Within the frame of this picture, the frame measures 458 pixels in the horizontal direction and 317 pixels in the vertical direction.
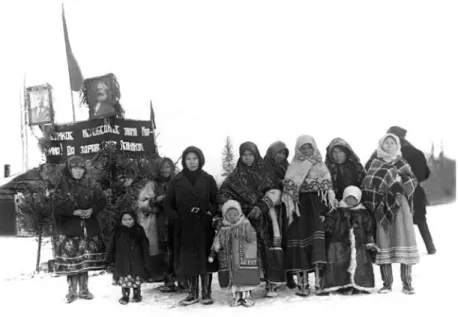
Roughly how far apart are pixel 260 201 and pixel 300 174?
24.6 inches

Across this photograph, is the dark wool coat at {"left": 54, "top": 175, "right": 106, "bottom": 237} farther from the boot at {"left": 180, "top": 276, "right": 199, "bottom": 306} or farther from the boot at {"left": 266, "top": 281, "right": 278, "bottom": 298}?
the boot at {"left": 266, "top": 281, "right": 278, "bottom": 298}

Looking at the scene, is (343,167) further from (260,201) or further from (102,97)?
(102,97)

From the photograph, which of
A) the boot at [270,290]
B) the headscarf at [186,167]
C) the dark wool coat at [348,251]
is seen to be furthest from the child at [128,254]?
the dark wool coat at [348,251]

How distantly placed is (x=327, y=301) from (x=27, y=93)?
734 cm

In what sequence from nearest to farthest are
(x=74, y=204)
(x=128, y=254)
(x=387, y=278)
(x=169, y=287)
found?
(x=387, y=278) < (x=128, y=254) < (x=74, y=204) < (x=169, y=287)

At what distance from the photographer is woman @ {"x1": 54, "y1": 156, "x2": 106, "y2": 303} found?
5.52 metres

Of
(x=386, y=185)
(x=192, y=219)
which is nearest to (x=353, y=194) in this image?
(x=386, y=185)

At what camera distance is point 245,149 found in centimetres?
536

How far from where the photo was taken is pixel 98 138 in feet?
25.8

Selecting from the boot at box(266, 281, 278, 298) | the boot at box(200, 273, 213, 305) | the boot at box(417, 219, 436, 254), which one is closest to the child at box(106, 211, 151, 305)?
the boot at box(200, 273, 213, 305)

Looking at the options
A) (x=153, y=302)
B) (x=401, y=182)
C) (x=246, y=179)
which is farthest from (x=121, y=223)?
(x=401, y=182)

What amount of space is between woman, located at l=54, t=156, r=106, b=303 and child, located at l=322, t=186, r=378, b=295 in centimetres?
303

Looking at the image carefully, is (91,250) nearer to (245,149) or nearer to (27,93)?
(245,149)

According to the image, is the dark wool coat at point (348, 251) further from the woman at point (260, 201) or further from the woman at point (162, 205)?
the woman at point (162, 205)
